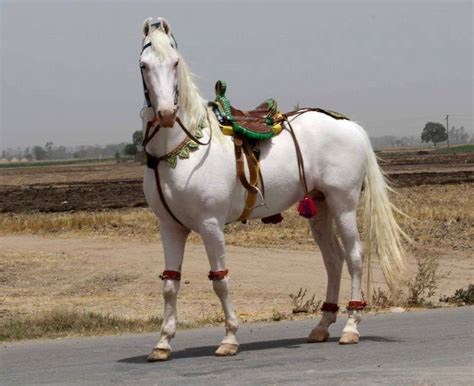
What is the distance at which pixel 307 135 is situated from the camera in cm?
920

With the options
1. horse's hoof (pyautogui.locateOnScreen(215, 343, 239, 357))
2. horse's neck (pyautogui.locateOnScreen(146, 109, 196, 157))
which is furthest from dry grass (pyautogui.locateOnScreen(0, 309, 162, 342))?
horse's neck (pyautogui.locateOnScreen(146, 109, 196, 157))

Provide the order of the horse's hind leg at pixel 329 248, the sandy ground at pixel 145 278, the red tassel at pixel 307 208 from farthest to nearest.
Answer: the sandy ground at pixel 145 278
the horse's hind leg at pixel 329 248
the red tassel at pixel 307 208

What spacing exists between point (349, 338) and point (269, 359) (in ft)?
3.89

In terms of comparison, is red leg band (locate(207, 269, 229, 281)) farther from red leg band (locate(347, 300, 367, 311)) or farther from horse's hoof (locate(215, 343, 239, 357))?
red leg band (locate(347, 300, 367, 311))

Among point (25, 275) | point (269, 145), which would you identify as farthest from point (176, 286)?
point (25, 275)

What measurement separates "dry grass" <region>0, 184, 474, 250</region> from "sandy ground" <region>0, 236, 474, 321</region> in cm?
126

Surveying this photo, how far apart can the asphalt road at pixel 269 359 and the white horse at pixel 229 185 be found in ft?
1.27

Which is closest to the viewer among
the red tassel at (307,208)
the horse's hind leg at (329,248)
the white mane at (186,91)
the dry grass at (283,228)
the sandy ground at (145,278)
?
the white mane at (186,91)

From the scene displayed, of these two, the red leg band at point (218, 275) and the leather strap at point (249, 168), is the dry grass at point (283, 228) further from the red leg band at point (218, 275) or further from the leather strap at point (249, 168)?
the red leg band at point (218, 275)

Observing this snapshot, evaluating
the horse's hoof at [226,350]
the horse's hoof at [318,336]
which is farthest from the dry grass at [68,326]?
the horse's hoof at [226,350]

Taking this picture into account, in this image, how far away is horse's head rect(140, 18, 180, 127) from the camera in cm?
779

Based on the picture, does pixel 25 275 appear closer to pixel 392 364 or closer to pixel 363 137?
pixel 363 137

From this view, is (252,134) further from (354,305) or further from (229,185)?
(354,305)

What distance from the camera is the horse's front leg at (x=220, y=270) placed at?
820 cm
